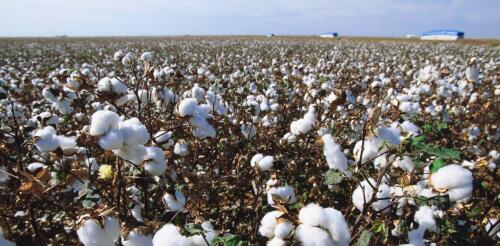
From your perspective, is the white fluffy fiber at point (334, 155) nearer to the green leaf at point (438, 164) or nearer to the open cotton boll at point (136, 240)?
the green leaf at point (438, 164)

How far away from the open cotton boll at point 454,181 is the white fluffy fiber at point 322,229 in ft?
1.58

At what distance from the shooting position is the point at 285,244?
1320 millimetres

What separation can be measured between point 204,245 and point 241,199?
2.26 meters

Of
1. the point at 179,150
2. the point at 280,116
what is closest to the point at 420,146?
the point at 179,150

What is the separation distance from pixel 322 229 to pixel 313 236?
5 centimetres

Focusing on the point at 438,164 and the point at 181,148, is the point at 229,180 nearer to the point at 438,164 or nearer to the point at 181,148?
the point at 181,148

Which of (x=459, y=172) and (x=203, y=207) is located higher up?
(x=459, y=172)

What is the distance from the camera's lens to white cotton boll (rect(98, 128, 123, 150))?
52.9 inches

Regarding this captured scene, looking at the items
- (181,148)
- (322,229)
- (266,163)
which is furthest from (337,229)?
(181,148)

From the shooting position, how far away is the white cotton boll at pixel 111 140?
134 centimetres

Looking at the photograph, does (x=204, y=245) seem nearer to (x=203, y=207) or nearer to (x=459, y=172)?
(x=459, y=172)

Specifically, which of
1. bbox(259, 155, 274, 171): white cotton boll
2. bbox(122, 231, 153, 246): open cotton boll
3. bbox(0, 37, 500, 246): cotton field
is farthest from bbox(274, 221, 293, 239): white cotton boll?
bbox(259, 155, 274, 171): white cotton boll

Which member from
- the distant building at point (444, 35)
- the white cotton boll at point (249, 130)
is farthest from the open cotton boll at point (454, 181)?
the distant building at point (444, 35)

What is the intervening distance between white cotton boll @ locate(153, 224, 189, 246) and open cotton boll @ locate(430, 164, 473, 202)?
0.96 m
